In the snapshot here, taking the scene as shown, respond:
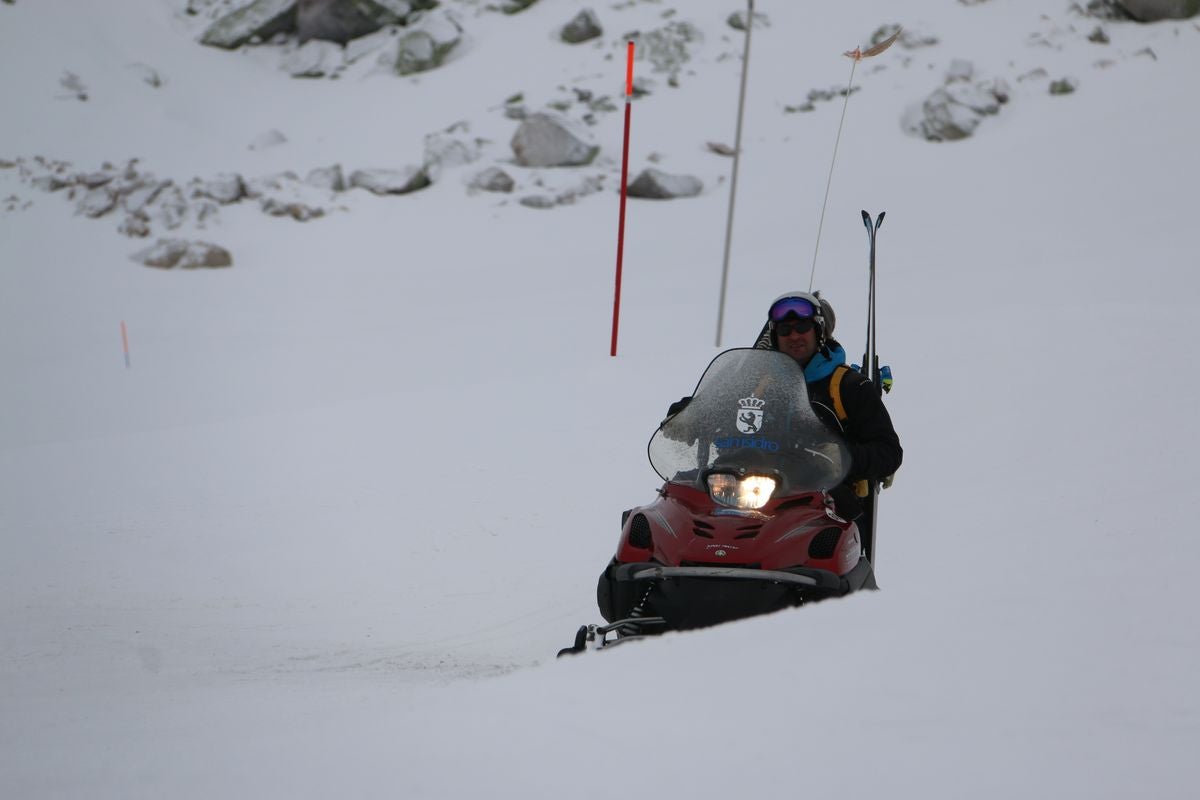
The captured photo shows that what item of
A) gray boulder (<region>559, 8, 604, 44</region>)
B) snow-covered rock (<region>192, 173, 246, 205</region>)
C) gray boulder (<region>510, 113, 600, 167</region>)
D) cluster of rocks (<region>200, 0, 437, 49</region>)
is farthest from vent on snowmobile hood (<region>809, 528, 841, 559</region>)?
cluster of rocks (<region>200, 0, 437, 49</region>)

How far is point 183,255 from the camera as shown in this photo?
20.0 m

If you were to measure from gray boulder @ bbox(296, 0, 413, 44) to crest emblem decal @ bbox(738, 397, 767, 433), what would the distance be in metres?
29.3

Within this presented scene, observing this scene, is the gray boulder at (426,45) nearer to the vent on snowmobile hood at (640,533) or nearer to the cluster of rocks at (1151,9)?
the cluster of rocks at (1151,9)

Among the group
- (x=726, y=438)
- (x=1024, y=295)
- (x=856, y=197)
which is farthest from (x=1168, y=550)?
(x=856, y=197)

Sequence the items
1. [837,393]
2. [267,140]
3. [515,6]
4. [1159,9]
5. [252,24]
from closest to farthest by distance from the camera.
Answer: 1. [837,393]
2. [1159,9]
3. [267,140]
4. [252,24]
5. [515,6]

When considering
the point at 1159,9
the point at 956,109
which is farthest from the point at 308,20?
the point at 1159,9

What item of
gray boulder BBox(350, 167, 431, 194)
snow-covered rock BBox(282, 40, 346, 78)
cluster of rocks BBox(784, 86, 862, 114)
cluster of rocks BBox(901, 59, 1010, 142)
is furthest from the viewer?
snow-covered rock BBox(282, 40, 346, 78)

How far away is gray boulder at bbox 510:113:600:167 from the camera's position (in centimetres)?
2392

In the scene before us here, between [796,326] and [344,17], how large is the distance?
29139mm

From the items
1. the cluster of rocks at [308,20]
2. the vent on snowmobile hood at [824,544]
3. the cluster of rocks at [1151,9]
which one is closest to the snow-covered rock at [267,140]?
the cluster of rocks at [308,20]

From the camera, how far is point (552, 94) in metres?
27.0

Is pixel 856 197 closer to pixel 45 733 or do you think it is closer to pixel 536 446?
pixel 536 446

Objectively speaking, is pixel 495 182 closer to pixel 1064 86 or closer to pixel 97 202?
pixel 97 202

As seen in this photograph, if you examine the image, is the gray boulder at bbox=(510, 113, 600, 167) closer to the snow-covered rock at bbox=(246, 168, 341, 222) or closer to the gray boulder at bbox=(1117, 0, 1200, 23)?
the snow-covered rock at bbox=(246, 168, 341, 222)
